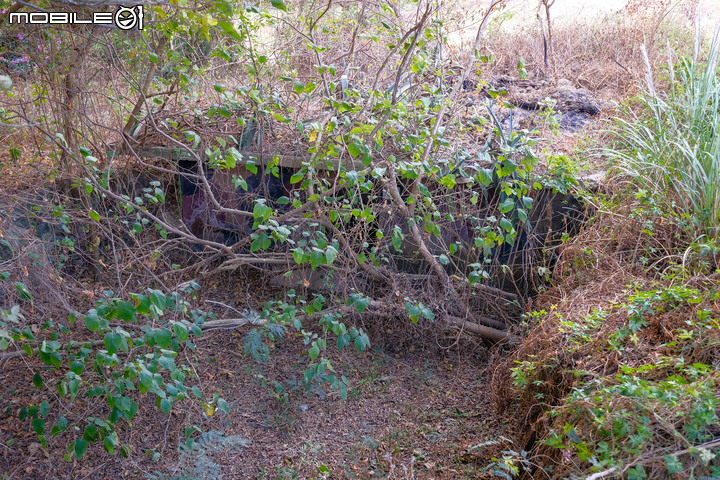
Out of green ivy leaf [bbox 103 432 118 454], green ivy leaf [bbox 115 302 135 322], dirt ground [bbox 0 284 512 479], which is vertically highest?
green ivy leaf [bbox 115 302 135 322]

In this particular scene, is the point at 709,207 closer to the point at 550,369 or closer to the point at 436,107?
the point at 550,369

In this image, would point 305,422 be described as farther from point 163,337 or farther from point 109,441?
point 163,337

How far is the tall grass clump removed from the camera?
3117 millimetres

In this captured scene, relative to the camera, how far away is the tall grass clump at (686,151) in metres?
3.12

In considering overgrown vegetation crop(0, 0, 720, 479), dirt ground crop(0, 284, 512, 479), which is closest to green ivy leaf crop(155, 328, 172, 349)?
overgrown vegetation crop(0, 0, 720, 479)

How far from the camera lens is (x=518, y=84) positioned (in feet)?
19.2

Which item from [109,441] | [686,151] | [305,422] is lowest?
[305,422]

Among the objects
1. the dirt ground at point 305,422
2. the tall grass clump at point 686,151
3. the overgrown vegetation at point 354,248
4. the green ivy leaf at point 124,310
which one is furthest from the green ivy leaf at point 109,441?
the tall grass clump at point 686,151

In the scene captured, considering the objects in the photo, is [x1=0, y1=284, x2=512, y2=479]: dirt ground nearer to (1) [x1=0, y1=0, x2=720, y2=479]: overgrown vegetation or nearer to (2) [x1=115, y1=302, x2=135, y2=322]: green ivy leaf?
(1) [x1=0, y1=0, x2=720, y2=479]: overgrown vegetation

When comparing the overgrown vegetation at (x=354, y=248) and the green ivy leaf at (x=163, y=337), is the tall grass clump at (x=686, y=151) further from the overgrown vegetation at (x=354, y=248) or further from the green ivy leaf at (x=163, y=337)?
the green ivy leaf at (x=163, y=337)

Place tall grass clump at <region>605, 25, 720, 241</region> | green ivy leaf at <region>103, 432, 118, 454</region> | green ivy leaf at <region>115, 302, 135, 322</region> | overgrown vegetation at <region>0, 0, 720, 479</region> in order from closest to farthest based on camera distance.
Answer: green ivy leaf at <region>115, 302, 135, 322</region>, overgrown vegetation at <region>0, 0, 720, 479</region>, green ivy leaf at <region>103, 432, 118, 454</region>, tall grass clump at <region>605, 25, 720, 241</region>

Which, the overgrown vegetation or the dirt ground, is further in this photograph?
the dirt ground

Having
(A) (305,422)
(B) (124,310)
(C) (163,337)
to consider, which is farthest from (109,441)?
(A) (305,422)

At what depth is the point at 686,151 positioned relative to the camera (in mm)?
3322
